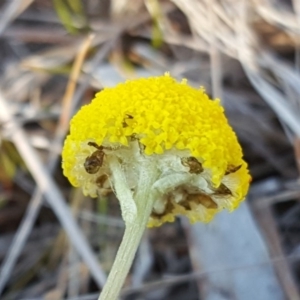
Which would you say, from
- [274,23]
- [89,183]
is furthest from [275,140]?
[89,183]

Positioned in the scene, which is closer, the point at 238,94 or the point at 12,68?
the point at 238,94

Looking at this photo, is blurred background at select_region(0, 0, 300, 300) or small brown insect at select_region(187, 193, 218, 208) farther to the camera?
blurred background at select_region(0, 0, 300, 300)

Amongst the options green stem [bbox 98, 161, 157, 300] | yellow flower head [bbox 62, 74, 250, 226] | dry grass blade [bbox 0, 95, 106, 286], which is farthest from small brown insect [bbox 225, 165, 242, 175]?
dry grass blade [bbox 0, 95, 106, 286]

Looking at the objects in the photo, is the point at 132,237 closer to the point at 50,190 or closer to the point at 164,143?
the point at 164,143

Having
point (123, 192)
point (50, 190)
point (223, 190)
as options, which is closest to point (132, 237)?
point (123, 192)

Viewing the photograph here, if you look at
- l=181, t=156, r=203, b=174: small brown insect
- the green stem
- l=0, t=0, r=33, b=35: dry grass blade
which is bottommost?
the green stem

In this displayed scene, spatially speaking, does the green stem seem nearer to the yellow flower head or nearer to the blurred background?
the yellow flower head

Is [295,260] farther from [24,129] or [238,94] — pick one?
[24,129]
